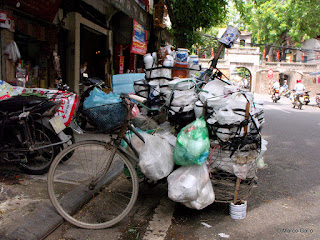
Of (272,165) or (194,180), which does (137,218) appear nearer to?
(194,180)

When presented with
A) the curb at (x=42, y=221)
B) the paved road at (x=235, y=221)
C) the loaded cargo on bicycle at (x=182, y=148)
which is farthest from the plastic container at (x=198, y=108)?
the curb at (x=42, y=221)

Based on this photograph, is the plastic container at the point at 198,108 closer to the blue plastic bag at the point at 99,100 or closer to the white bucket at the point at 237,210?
the blue plastic bag at the point at 99,100

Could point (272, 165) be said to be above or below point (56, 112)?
below

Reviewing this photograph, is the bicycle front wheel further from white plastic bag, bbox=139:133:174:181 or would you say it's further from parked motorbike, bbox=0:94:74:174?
parked motorbike, bbox=0:94:74:174

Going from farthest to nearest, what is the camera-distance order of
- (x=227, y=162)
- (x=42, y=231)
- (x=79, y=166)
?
1. (x=79, y=166)
2. (x=227, y=162)
3. (x=42, y=231)

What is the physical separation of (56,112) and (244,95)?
2377 millimetres

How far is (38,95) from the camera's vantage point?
3.57 metres

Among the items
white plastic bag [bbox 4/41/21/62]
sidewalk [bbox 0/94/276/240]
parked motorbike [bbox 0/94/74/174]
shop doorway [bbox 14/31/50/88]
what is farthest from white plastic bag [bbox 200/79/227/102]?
shop doorway [bbox 14/31/50/88]

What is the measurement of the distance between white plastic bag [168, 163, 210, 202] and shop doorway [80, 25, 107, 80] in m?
7.77

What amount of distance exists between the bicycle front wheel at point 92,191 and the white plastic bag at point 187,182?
321 millimetres

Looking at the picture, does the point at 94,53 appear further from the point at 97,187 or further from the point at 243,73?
the point at 243,73

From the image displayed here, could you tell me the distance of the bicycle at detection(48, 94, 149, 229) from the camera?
2.43 metres

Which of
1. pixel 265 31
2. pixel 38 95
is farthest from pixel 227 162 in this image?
pixel 265 31

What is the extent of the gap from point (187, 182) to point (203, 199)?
0.23m
